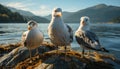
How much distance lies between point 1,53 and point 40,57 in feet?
17.2

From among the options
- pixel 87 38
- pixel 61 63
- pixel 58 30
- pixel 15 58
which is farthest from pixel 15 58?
pixel 87 38

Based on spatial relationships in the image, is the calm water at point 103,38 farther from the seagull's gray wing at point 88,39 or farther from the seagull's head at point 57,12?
the seagull's head at point 57,12

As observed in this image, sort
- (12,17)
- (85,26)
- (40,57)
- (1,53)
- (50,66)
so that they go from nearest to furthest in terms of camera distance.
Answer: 1. (50,66)
2. (40,57)
3. (85,26)
4. (1,53)
5. (12,17)

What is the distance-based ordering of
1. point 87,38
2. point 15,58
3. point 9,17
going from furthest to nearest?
1. point 9,17
2. point 15,58
3. point 87,38

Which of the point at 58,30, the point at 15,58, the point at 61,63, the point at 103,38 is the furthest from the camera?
the point at 103,38

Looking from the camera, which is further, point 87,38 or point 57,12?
point 87,38

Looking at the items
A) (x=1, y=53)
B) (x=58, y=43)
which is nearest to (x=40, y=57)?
(x=58, y=43)

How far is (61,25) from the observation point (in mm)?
9742

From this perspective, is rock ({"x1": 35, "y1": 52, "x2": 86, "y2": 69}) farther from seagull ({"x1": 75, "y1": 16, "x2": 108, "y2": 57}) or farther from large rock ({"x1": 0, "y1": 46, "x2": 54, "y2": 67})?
large rock ({"x1": 0, "y1": 46, "x2": 54, "y2": 67})

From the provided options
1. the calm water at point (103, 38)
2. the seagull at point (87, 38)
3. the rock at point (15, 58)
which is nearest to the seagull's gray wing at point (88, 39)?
the seagull at point (87, 38)

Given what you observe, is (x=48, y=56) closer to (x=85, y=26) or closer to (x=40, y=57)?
(x=40, y=57)

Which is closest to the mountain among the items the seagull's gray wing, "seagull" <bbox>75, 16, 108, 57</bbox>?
"seagull" <bbox>75, 16, 108, 57</bbox>

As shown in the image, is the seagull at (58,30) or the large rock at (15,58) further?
the large rock at (15,58)

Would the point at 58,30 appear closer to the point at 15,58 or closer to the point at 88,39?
the point at 88,39
